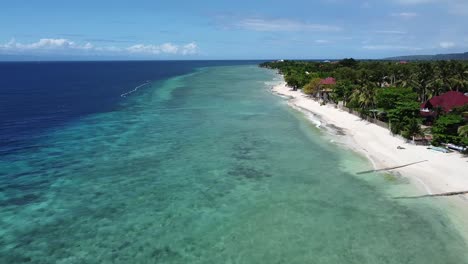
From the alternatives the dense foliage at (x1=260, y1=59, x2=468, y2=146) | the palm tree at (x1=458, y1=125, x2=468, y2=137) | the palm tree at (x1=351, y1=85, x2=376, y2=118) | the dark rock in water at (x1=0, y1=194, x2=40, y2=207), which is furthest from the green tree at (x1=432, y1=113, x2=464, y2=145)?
the dark rock in water at (x1=0, y1=194, x2=40, y2=207)

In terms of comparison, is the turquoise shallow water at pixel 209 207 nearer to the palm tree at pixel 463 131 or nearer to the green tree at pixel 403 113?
the green tree at pixel 403 113

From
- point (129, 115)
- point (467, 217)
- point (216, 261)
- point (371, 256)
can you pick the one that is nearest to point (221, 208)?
point (216, 261)

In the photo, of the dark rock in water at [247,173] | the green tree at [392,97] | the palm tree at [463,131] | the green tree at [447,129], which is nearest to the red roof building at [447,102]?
→ the green tree at [392,97]

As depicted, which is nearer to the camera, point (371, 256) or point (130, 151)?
point (371, 256)

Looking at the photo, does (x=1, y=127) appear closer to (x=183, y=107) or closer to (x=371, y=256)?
(x=183, y=107)

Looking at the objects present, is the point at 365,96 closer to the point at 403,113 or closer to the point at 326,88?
the point at 403,113

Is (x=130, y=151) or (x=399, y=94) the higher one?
(x=399, y=94)
